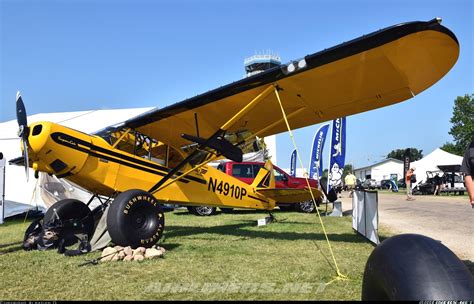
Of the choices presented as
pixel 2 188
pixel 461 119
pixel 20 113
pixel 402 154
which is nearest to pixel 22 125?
pixel 20 113

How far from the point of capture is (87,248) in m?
6.68

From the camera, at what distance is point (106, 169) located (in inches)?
300

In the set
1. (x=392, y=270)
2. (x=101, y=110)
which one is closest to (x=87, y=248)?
(x=392, y=270)

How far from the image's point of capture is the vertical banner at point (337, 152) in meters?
14.8

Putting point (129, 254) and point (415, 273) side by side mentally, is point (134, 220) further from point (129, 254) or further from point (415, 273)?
point (415, 273)

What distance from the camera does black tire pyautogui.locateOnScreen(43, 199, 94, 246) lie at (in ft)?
24.7

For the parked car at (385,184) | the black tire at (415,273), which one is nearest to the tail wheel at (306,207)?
the black tire at (415,273)

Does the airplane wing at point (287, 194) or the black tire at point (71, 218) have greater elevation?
the airplane wing at point (287, 194)

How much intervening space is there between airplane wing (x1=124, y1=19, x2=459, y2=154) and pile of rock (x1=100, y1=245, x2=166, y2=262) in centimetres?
294

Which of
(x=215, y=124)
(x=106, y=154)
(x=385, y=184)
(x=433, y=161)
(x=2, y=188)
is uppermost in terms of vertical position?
(x=433, y=161)

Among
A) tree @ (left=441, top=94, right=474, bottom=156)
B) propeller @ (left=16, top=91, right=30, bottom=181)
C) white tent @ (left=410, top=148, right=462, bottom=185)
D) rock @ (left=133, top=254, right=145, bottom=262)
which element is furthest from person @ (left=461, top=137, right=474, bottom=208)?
tree @ (left=441, top=94, right=474, bottom=156)

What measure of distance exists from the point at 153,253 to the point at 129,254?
378 mm

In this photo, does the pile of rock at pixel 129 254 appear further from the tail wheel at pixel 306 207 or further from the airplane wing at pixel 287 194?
the tail wheel at pixel 306 207

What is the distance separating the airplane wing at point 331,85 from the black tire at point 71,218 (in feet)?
7.04
